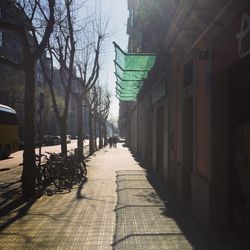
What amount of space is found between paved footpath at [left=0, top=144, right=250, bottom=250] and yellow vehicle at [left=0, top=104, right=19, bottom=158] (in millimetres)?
18204

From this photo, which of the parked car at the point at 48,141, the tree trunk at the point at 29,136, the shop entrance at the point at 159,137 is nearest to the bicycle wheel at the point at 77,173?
the tree trunk at the point at 29,136

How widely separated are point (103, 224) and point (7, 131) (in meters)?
24.3

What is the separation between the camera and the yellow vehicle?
30469mm

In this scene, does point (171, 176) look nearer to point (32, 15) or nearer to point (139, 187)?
point (139, 187)

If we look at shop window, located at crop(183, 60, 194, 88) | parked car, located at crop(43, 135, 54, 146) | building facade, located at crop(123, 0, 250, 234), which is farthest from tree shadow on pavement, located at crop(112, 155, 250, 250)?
parked car, located at crop(43, 135, 54, 146)

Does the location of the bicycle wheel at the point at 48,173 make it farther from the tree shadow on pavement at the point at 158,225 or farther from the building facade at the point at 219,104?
the building facade at the point at 219,104

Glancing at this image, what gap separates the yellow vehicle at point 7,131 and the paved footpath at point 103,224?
1820 cm

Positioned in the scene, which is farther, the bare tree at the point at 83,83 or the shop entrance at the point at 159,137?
the bare tree at the point at 83,83

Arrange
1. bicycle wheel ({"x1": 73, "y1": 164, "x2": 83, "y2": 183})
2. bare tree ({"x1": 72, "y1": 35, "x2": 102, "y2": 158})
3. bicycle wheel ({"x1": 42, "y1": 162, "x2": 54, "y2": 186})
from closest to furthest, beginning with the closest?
bicycle wheel ({"x1": 42, "y1": 162, "x2": 54, "y2": 186})
bicycle wheel ({"x1": 73, "y1": 164, "x2": 83, "y2": 183})
bare tree ({"x1": 72, "y1": 35, "x2": 102, "y2": 158})

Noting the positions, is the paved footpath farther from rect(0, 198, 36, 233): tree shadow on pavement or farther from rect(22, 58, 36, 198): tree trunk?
rect(22, 58, 36, 198): tree trunk

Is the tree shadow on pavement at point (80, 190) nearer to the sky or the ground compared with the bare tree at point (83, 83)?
nearer to the ground

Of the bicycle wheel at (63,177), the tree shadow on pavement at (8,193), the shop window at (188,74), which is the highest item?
the shop window at (188,74)

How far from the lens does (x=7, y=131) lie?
3170cm

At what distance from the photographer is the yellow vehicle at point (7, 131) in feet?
100.0
